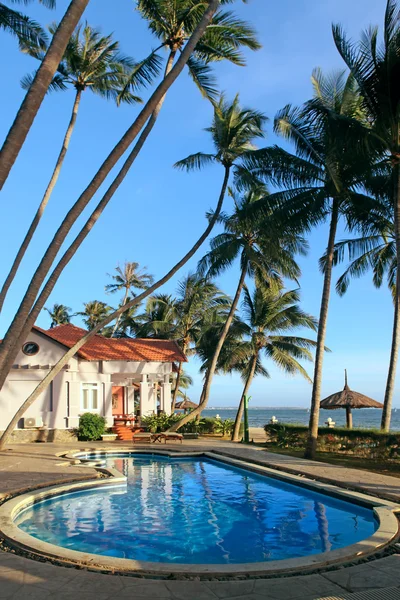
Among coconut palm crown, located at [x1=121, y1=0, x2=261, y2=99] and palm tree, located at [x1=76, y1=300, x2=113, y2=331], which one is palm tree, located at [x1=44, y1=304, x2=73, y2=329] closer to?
palm tree, located at [x1=76, y1=300, x2=113, y2=331]

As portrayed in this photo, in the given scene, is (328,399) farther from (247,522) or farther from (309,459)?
(247,522)

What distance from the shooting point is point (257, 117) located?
23.0 m

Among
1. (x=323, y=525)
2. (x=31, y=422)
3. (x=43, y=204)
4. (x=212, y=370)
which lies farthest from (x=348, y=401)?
(x=43, y=204)

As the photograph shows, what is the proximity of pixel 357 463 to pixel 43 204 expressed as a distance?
12277 mm

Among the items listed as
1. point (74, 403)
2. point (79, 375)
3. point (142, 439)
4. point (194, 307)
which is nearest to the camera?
point (142, 439)

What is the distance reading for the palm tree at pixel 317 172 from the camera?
1659cm

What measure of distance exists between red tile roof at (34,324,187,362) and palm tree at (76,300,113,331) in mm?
21457

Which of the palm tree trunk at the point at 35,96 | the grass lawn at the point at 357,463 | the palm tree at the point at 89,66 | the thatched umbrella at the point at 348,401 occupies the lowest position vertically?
the grass lawn at the point at 357,463

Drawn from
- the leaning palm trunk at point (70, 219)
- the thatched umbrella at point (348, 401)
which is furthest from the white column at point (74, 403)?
the leaning palm trunk at point (70, 219)

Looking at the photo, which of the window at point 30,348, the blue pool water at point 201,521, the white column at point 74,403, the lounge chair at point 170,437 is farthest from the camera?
the white column at point 74,403

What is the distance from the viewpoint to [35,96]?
6.68 metres

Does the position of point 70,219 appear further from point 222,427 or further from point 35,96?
point 222,427

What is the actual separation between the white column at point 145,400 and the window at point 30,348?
19.4ft

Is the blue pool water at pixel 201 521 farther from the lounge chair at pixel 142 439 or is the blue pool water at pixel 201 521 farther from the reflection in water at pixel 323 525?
the lounge chair at pixel 142 439
